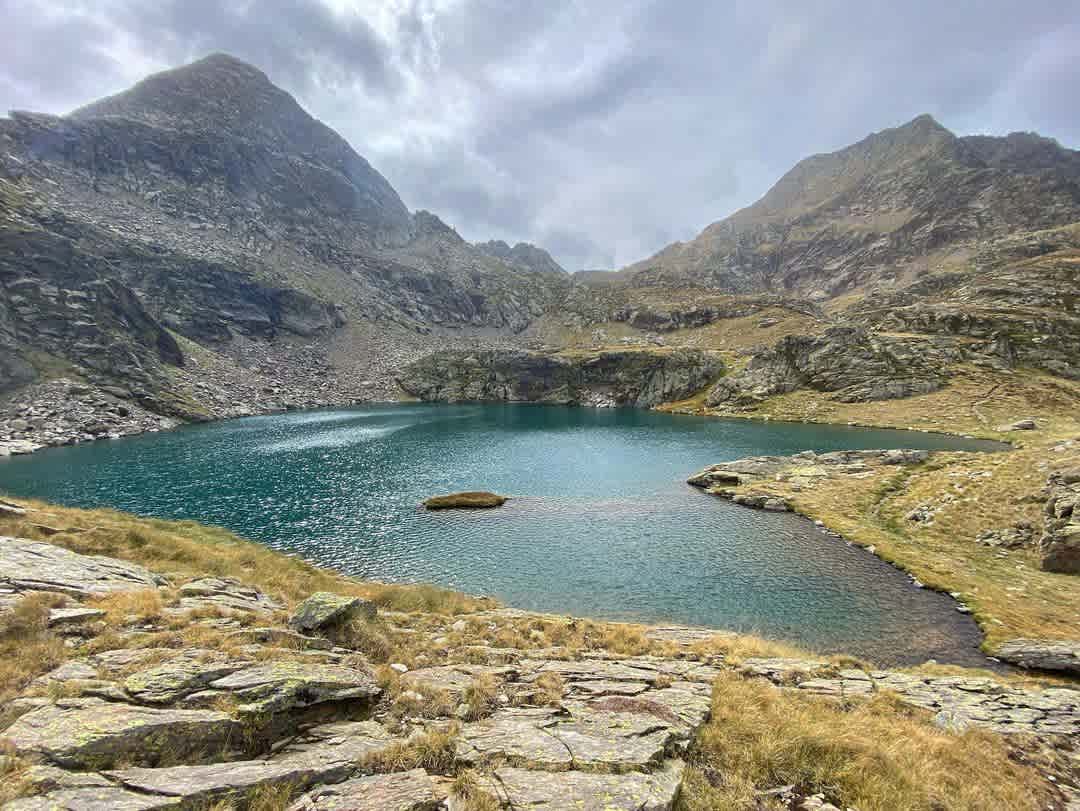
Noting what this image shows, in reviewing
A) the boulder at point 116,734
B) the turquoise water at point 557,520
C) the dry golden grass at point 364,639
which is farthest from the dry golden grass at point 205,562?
the boulder at point 116,734

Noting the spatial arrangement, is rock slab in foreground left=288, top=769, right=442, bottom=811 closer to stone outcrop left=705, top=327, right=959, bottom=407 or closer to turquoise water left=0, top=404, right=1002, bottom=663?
turquoise water left=0, top=404, right=1002, bottom=663

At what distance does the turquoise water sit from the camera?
28.3m

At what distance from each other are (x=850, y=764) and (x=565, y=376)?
164 m

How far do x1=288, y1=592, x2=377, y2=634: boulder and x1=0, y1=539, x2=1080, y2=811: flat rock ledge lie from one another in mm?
73

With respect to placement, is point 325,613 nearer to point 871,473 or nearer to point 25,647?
point 25,647

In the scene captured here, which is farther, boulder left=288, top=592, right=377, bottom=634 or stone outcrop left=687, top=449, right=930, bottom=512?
stone outcrop left=687, top=449, right=930, bottom=512

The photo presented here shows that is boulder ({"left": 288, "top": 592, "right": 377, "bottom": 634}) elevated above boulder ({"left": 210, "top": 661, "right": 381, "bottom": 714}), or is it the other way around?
boulder ({"left": 210, "top": 661, "right": 381, "bottom": 714})

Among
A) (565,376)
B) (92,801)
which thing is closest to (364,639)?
(92,801)

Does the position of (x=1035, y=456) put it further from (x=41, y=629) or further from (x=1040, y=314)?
(x=1040, y=314)

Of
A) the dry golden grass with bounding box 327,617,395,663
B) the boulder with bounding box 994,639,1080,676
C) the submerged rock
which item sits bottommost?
the boulder with bounding box 994,639,1080,676

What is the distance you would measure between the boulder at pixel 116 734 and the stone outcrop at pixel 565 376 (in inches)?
5851

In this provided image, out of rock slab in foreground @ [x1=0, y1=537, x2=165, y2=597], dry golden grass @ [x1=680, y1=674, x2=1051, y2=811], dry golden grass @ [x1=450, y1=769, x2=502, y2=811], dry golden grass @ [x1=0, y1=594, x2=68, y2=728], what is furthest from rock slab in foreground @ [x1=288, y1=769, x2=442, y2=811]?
rock slab in foreground @ [x1=0, y1=537, x2=165, y2=597]

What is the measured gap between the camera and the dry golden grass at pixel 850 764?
925 centimetres

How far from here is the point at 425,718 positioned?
11.0 meters
